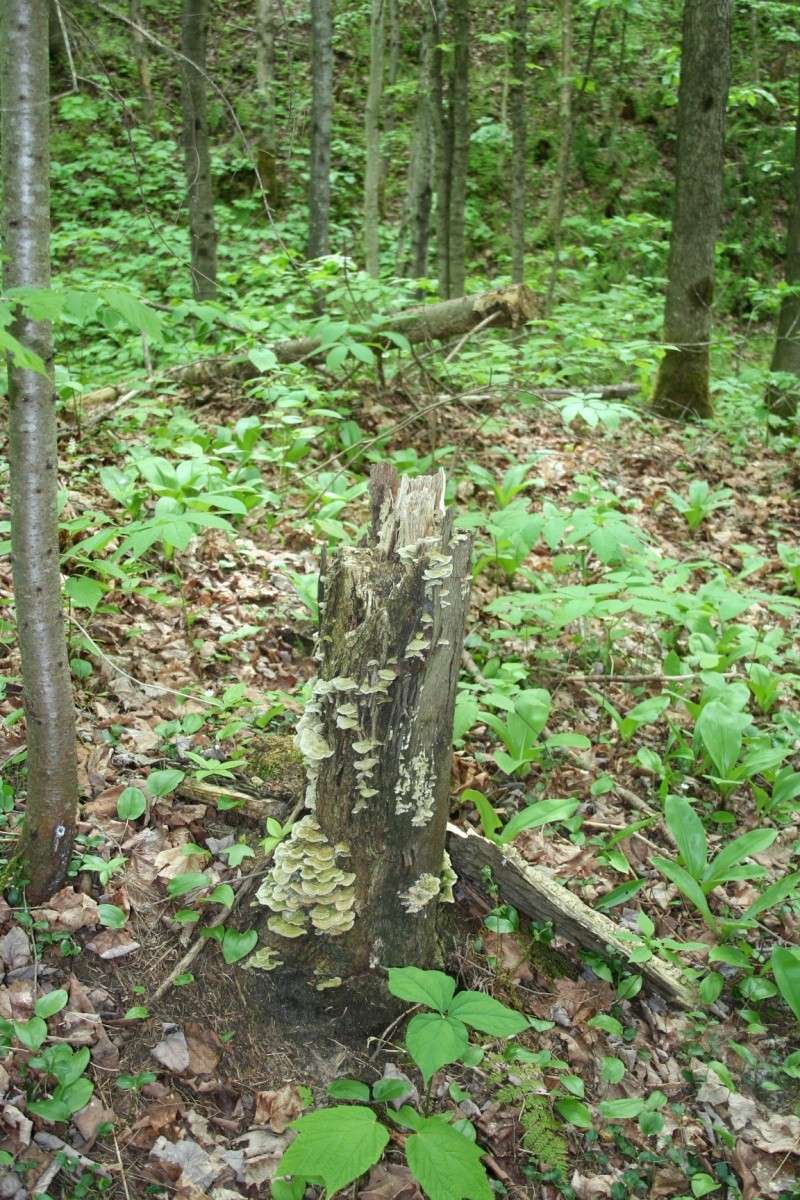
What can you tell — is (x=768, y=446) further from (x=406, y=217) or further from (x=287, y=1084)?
(x=287, y=1084)

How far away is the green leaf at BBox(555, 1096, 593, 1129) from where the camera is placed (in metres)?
2.31

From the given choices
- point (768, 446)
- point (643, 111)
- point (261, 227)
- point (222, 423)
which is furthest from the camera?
point (643, 111)

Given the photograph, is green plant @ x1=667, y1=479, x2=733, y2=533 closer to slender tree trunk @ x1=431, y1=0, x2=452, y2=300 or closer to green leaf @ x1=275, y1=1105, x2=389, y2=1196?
slender tree trunk @ x1=431, y1=0, x2=452, y2=300

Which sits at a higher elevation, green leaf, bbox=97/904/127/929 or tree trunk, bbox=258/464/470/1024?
tree trunk, bbox=258/464/470/1024

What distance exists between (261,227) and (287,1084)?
1141cm

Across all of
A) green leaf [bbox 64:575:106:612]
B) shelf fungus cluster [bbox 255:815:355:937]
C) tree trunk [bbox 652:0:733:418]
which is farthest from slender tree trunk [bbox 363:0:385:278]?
shelf fungus cluster [bbox 255:815:355:937]

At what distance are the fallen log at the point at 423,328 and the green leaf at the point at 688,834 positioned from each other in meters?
4.09

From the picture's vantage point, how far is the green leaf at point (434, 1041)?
1.83 m

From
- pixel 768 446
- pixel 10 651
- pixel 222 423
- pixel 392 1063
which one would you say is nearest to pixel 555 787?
pixel 392 1063

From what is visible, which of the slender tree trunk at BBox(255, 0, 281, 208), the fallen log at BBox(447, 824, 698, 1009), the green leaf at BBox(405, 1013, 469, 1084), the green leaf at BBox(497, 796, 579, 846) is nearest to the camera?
the green leaf at BBox(405, 1013, 469, 1084)

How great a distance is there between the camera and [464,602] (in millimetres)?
2336

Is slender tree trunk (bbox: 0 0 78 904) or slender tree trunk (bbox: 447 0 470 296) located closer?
slender tree trunk (bbox: 0 0 78 904)

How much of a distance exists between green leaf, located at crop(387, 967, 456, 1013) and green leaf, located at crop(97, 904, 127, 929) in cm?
86

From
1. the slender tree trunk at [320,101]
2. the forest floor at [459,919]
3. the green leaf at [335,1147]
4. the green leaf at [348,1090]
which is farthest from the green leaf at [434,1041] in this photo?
the slender tree trunk at [320,101]
